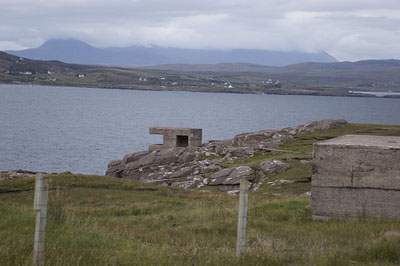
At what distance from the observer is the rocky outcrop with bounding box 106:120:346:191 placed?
26.7 m

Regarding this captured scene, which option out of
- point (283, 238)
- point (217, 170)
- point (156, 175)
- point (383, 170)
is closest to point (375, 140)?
point (383, 170)

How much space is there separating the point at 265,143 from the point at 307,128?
5.37 meters

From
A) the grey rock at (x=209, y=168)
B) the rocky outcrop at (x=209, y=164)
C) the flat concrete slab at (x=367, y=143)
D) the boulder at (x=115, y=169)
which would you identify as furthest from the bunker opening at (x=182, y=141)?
the flat concrete slab at (x=367, y=143)

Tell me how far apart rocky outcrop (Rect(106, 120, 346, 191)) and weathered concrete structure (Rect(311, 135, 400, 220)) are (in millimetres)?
12088

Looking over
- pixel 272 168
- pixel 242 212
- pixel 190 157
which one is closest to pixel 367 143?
pixel 242 212

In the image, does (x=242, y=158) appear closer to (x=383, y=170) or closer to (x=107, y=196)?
(x=107, y=196)

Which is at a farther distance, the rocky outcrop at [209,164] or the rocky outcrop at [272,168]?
the rocky outcrop at [209,164]

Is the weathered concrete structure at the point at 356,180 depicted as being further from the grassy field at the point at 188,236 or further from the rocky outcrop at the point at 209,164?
the rocky outcrop at the point at 209,164

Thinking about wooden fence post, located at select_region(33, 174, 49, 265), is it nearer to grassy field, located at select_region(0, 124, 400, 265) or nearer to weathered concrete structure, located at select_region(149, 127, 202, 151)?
grassy field, located at select_region(0, 124, 400, 265)

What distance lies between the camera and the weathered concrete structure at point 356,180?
43.6 feet

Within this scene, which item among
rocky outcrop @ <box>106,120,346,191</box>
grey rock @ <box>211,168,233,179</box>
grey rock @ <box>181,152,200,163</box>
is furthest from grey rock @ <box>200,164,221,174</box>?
grey rock @ <box>181,152,200,163</box>

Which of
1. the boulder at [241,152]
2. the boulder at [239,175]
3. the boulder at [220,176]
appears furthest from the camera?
the boulder at [241,152]

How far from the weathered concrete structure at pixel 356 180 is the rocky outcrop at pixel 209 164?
12.1 meters

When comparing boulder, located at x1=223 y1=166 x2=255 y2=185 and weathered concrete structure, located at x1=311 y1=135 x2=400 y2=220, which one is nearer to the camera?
weathered concrete structure, located at x1=311 y1=135 x2=400 y2=220
